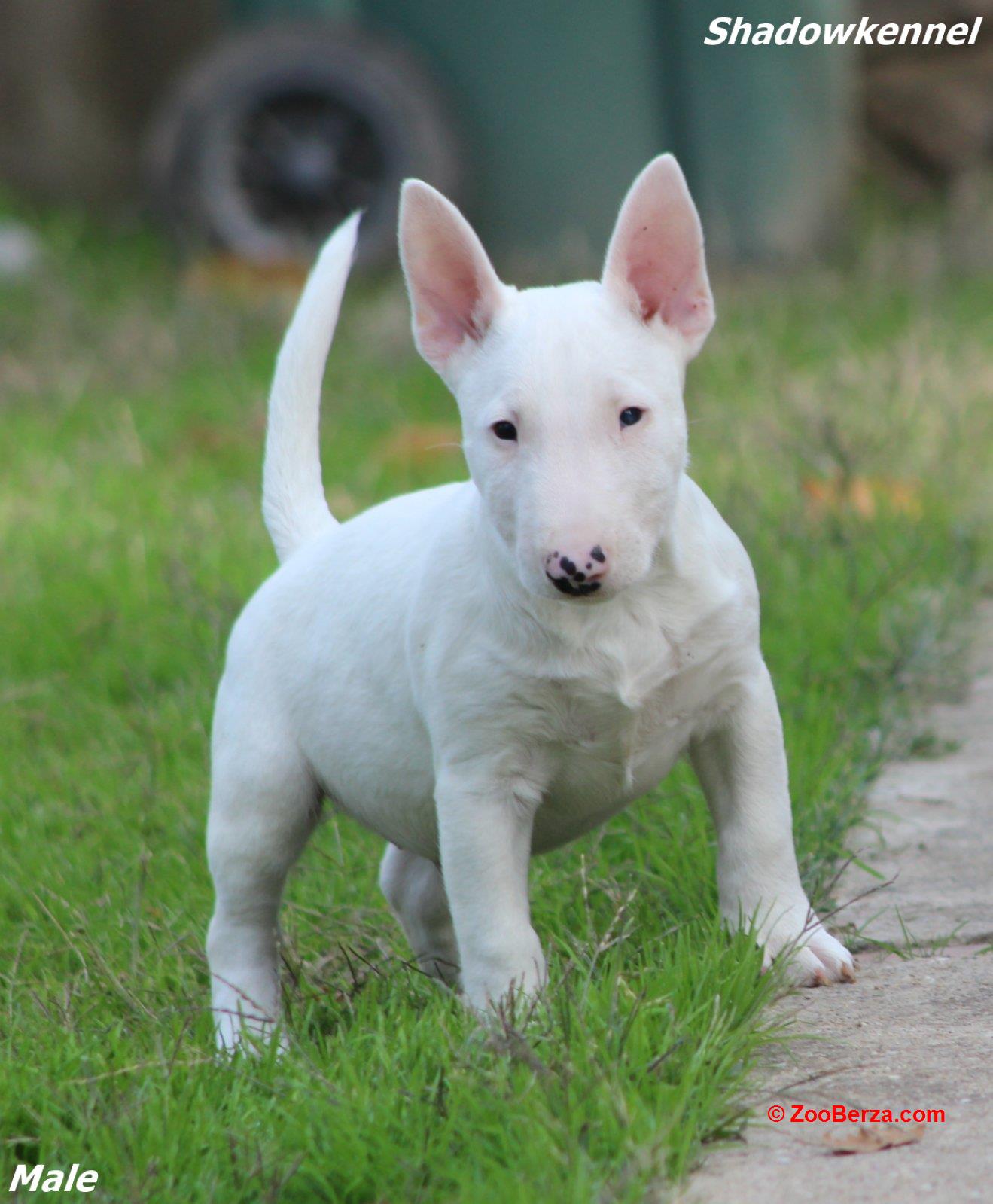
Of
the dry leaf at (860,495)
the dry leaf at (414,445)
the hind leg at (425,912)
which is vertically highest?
the dry leaf at (860,495)

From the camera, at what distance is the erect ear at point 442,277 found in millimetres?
2551

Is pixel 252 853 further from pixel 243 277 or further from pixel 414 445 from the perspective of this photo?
pixel 243 277

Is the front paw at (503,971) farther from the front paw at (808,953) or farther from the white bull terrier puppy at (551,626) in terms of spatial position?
the front paw at (808,953)

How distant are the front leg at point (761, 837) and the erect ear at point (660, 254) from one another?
0.59m

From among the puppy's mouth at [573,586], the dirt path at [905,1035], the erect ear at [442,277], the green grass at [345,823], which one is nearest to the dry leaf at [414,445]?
the green grass at [345,823]

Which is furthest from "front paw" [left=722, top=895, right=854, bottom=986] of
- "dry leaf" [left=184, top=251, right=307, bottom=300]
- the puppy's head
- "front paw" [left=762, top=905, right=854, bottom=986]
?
"dry leaf" [left=184, top=251, right=307, bottom=300]

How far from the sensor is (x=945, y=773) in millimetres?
3465

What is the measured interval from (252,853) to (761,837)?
918 millimetres

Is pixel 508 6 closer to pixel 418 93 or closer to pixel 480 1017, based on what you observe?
pixel 418 93

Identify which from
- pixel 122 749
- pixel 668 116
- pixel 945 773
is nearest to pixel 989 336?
pixel 668 116

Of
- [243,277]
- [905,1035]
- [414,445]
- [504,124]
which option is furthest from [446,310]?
[504,124]

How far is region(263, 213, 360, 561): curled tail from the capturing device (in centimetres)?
325

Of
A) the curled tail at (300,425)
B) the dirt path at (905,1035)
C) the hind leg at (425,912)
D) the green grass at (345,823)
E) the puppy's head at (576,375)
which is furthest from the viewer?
Result: the curled tail at (300,425)

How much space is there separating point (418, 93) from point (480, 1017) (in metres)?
Answer: 6.78
